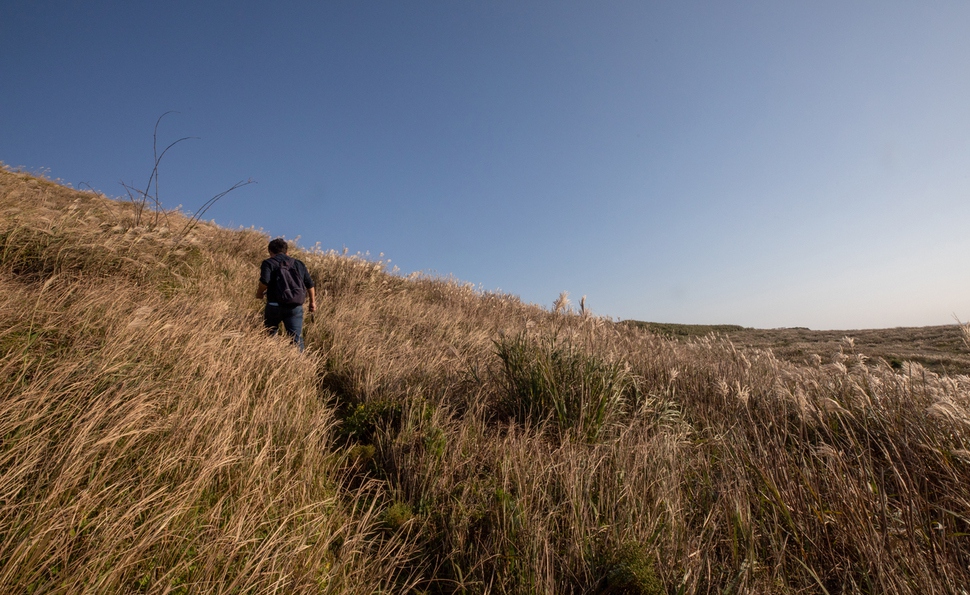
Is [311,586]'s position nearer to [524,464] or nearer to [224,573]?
[224,573]

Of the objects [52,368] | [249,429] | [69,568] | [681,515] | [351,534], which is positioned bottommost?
[351,534]

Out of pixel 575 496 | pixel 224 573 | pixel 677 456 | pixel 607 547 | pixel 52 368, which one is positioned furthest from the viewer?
pixel 677 456

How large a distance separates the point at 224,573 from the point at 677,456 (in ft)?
10.2

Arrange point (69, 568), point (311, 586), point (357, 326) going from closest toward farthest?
point (69, 568)
point (311, 586)
point (357, 326)

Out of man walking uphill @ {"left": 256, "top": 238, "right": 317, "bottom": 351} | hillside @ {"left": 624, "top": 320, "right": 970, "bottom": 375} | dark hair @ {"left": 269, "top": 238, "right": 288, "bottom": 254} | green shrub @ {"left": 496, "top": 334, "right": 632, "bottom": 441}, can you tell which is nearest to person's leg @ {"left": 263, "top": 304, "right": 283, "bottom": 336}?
man walking uphill @ {"left": 256, "top": 238, "right": 317, "bottom": 351}

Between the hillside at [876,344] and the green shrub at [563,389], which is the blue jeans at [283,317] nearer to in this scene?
the green shrub at [563,389]

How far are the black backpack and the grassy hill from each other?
4.31 feet

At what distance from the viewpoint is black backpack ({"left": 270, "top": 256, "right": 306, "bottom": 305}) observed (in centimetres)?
620

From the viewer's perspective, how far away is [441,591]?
2.38 m

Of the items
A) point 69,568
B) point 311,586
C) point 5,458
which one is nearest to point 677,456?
point 311,586

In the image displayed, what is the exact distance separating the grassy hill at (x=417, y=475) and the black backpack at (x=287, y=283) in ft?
4.31

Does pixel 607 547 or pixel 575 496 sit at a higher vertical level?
pixel 575 496

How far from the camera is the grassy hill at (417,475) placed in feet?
6.21

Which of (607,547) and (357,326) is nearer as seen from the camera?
(607,547)
